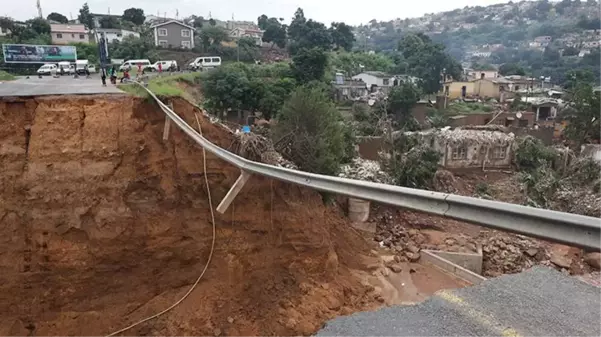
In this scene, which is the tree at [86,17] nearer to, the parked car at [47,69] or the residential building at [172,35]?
the residential building at [172,35]

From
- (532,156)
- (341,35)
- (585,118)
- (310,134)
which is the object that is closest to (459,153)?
(532,156)

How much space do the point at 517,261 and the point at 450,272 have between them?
287 centimetres

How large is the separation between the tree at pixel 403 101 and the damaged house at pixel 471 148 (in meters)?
8.74

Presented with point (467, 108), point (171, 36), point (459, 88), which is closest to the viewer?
point (467, 108)

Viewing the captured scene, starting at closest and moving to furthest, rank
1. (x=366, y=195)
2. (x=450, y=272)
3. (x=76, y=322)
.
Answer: (x=366, y=195)
(x=76, y=322)
(x=450, y=272)

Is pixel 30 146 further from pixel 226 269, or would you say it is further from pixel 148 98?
pixel 226 269

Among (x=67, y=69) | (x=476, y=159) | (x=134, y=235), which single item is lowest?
(x=476, y=159)

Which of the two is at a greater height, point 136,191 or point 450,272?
point 136,191

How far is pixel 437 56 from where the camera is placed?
50406 millimetres

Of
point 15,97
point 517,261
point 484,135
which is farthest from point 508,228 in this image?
point 484,135

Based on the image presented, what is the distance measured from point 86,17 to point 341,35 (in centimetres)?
3596

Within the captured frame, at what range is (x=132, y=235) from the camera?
8.64 meters

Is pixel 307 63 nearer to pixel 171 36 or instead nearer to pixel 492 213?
pixel 171 36

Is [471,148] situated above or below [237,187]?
below
